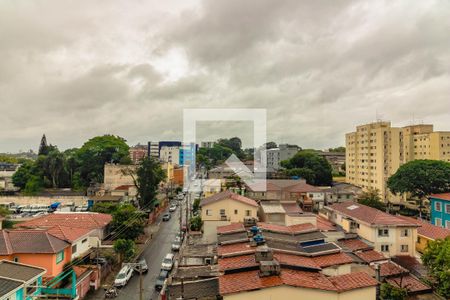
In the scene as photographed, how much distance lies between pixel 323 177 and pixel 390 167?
30.2 ft

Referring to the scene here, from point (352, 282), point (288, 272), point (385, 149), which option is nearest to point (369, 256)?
point (352, 282)

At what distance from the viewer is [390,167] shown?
43.2m

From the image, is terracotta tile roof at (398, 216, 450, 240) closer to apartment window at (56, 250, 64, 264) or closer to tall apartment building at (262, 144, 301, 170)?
apartment window at (56, 250, 64, 264)

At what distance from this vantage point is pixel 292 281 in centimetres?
942

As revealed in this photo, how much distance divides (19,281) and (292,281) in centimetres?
1003

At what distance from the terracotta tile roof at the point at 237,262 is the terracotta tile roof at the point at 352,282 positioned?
2.73m

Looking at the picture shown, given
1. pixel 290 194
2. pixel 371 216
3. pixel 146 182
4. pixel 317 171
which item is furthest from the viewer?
pixel 317 171

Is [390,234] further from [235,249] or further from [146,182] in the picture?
[146,182]

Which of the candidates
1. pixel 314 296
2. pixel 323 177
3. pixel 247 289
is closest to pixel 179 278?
pixel 247 289

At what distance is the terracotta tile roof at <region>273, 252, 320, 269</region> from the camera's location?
10.8 metres

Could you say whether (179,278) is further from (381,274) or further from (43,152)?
(43,152)

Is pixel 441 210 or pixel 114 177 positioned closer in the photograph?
pixel 441 210

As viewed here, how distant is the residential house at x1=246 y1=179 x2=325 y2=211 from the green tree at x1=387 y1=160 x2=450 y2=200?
9.57 metres

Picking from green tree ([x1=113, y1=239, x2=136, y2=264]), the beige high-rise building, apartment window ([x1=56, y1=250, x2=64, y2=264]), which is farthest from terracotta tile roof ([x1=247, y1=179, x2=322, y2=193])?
apartment window ([x1=56, y1=250, x2=64, y2=264])
